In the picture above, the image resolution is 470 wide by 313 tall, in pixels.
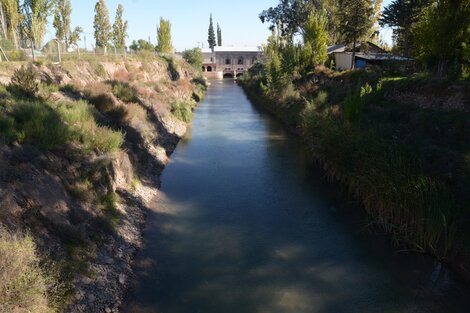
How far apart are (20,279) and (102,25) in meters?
67.1

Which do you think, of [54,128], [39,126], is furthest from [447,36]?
[39,126]

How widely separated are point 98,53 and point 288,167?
31.3 metres

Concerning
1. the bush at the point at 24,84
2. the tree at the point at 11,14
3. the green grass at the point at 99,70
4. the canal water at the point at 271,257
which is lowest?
the canal water at the point at 271,257

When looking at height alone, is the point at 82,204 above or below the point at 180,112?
below

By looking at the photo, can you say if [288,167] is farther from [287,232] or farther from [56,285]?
[56,285]

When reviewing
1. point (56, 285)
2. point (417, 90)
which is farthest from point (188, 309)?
point (417, 90)

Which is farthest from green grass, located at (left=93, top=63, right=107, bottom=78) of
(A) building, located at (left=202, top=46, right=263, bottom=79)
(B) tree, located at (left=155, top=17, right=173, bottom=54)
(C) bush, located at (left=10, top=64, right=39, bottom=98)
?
(A) building, located at (left=202, top=46, right=263, bottom=79)

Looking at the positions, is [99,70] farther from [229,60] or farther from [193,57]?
[229,60]

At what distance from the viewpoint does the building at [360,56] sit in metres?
37.9

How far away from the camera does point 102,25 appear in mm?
65125

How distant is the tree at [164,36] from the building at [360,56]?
46.2m

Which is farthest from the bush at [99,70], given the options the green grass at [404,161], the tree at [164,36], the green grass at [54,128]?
the tree at [164,36]

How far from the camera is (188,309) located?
363 inches

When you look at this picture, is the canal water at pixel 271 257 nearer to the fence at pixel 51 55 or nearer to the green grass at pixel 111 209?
the green grass at pixel 111 209
